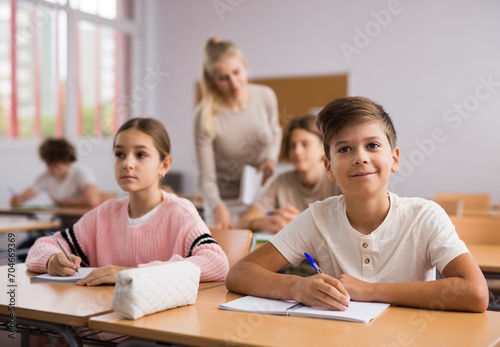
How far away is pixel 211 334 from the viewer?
106 centimetres

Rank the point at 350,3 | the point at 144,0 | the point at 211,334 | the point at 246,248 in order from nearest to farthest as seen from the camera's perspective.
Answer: the point at 211,334 → the point at 246,248 → the point at 350,3 → the point at 144,0

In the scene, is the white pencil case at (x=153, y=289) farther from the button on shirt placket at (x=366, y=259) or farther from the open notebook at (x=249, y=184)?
the open notebook at (x=249, y=184)

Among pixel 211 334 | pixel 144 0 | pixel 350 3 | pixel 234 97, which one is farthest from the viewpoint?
pixel 144 0

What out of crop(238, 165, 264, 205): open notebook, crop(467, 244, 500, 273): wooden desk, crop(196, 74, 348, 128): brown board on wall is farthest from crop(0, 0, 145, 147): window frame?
crop(467, 244, 500, 273): wooden desk

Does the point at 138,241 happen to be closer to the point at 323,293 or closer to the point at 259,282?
the point at 259,282

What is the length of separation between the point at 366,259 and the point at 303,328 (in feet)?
1.38

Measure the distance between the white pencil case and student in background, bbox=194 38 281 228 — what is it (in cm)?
147

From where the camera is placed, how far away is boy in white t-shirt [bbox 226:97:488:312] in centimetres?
135

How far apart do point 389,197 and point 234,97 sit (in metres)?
1.56

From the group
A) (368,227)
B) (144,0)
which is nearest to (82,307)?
(368,227)

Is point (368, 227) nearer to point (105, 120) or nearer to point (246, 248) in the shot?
point (246, 248)

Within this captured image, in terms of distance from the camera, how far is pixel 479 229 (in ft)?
8.43

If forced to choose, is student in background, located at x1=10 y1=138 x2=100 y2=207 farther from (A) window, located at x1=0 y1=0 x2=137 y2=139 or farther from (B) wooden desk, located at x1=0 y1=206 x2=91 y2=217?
(A) window, located at x1=0 y1=0 x2=137 y2=139

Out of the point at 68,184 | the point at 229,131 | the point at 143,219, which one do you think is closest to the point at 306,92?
the point at 68,184
